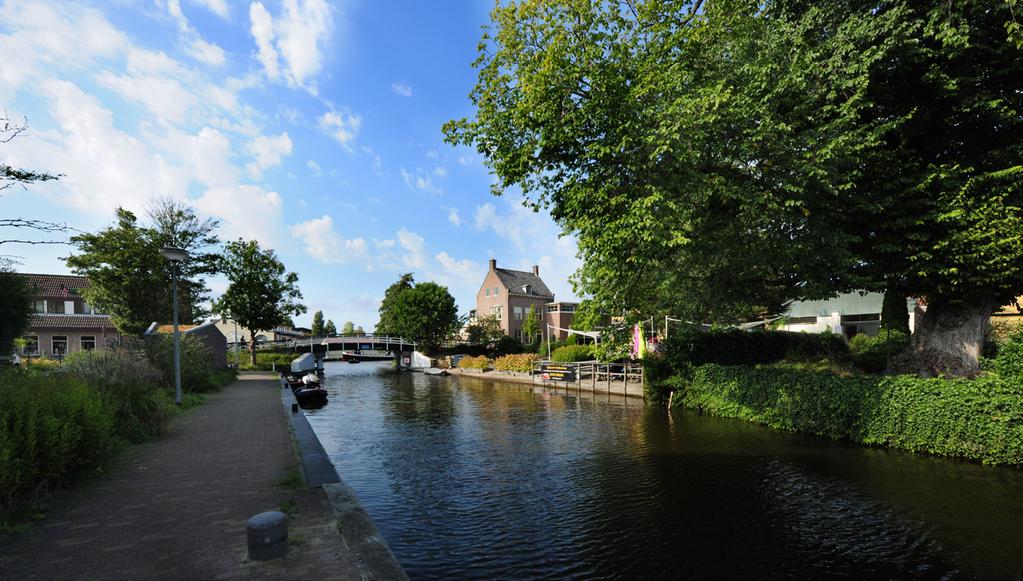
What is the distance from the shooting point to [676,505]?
336 inches

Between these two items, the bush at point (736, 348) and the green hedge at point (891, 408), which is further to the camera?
the bush at point (736, 348)

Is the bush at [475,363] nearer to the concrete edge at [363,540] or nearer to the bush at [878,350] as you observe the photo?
the bush at [878,350]

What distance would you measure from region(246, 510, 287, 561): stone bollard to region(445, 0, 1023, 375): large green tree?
9.10 metres

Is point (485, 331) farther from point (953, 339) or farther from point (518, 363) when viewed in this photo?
point (953, 339)

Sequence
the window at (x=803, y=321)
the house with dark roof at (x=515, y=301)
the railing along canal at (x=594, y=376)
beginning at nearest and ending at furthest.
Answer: the railing along canal at (x=594, y=376)
the window at (x=803, y=321)
the house with dark roof at (x=515, y=301)

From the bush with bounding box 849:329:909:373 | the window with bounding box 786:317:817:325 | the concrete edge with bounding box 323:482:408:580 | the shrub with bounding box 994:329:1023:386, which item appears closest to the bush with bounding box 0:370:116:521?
the concrete edge with bounding box 323:482:408:580

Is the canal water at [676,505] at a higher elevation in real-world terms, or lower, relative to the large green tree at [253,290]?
lower

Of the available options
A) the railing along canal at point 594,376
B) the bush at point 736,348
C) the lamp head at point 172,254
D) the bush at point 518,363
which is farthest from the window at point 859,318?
the lamp head at point 172,254

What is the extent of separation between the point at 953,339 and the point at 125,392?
22.1 metres

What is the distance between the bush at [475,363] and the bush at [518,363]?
143cm

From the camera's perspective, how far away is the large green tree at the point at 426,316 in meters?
52.6

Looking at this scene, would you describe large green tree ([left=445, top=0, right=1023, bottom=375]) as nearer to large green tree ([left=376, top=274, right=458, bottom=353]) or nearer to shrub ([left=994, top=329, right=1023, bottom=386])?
shrub ([left=994, top=329, right=1023, bottom=386])

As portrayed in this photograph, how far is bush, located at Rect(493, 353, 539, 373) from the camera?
117 feet

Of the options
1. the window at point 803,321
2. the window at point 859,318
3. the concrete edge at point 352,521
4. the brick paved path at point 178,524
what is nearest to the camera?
the brick paved path at point 178,524
